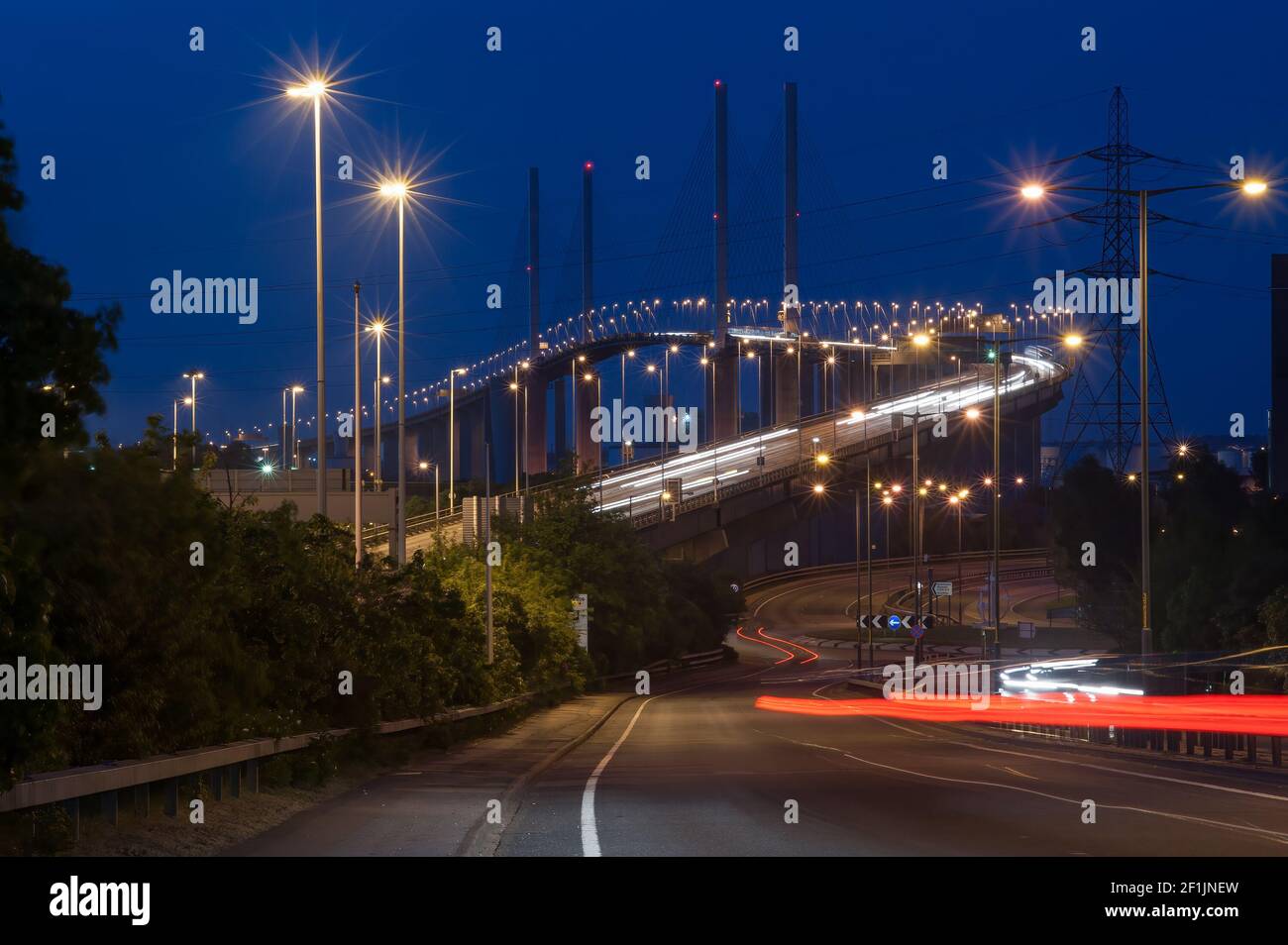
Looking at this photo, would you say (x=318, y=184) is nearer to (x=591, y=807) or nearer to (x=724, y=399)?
(x=591, y=807)

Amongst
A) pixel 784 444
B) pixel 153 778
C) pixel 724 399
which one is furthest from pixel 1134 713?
pixel 724 399

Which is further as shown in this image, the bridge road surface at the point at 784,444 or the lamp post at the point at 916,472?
the bridge road surface at the point at 784,444

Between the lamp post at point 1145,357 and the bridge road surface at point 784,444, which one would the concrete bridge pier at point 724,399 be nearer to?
the bridge road surface at point 784,444

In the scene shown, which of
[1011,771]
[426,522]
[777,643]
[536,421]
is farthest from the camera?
[536,421]

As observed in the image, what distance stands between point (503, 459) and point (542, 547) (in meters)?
86.3

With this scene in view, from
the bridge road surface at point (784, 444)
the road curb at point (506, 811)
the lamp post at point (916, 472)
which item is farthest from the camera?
the bridge road surface at point (784, 444)

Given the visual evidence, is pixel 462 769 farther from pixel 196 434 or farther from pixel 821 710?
pixel 821 710

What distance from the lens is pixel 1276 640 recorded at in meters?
47.6

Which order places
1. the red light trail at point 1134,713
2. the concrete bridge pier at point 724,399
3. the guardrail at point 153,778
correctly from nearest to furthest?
1. the guardrail at point 153,778
2. the red light trail at point 1134,713
3. the concrete bridge pier at point 724,399

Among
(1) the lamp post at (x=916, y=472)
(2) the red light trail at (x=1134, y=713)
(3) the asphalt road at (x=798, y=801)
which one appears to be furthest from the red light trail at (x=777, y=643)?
(3) the asphalt road at (x=798, y=801)

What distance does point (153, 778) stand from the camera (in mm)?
12969

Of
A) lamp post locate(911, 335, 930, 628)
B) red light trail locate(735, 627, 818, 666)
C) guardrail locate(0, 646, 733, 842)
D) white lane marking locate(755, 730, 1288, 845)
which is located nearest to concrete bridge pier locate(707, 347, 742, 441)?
lamp post locate(911, 335, 930, 628)

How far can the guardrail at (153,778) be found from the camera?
11.1 metres
